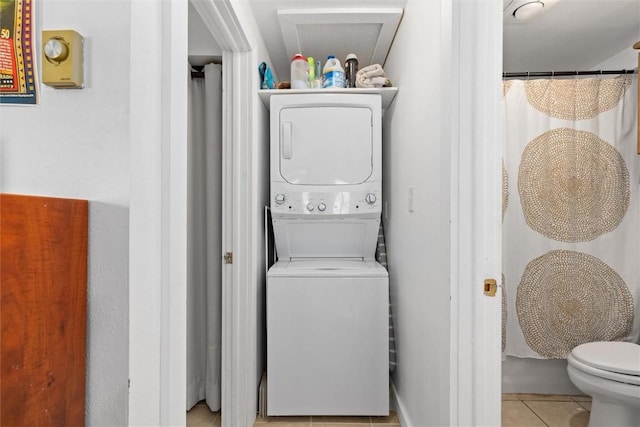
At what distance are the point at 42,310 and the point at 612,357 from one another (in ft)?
7.44

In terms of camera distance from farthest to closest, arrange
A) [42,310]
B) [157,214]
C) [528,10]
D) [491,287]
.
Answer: [528,10], [491,287], [157,214], [42,310]

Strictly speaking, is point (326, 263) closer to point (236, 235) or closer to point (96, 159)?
point (236, 235)

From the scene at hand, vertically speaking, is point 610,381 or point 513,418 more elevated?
point 610,381

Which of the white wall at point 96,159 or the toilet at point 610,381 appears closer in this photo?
the white wall at point 96,159

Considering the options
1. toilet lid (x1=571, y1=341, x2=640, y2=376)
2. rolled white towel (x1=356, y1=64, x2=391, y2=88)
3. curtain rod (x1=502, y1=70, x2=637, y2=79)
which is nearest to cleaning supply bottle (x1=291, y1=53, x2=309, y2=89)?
rolled white towel (x1=356, y1=64, x2=391, y2=88)

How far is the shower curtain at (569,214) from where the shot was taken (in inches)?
84.4

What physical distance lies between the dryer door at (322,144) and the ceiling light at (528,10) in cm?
98

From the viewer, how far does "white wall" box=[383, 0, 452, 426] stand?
1224 millimetres

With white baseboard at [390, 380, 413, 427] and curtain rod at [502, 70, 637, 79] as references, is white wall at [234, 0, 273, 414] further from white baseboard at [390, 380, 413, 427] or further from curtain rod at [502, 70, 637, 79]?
curtain rod at [502, 70, 637, 79]

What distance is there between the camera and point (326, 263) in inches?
Answer: 87.9

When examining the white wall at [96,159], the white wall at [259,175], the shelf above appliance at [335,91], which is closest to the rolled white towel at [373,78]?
the shelf above appliance at [335,91]

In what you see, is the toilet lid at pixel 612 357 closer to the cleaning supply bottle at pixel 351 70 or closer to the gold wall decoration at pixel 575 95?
the gold wall decoration at pixel 575 95

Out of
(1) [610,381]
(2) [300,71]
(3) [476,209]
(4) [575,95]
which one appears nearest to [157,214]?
(3) [476,209]

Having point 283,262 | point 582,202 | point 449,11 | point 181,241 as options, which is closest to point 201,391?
point 283,262
